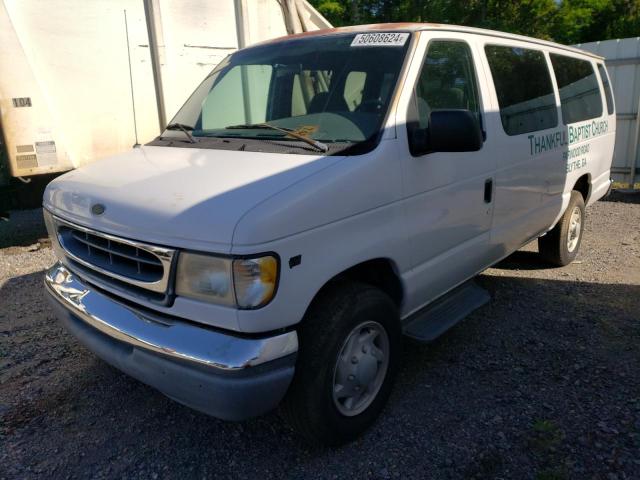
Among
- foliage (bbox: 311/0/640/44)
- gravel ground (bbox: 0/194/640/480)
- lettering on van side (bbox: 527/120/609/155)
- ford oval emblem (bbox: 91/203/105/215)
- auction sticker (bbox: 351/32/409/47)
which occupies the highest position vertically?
foliage (bbox: 311/0/640/44)

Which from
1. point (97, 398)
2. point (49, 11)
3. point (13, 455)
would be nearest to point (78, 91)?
point (49, 11)

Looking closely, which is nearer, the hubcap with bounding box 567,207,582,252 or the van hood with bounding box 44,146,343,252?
the van hood with bounding box 44,146,343,252

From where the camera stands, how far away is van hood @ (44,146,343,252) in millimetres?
2180

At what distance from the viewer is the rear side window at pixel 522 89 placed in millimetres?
3746

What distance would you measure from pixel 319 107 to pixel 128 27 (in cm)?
405

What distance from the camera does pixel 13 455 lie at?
9.24 ft

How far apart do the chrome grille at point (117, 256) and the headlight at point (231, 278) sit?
12 cm

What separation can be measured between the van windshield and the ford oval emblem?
0.79m

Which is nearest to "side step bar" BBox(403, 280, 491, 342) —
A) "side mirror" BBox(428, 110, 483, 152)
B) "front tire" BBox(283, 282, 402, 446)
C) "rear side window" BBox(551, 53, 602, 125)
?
"front tire" BBox(283, 282, 402, 446)

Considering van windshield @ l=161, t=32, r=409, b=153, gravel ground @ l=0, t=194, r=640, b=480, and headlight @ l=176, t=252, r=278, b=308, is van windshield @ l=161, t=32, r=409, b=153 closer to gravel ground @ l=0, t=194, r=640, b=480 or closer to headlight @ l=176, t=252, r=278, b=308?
headlight @ l=176, t=252, r=278, b=308

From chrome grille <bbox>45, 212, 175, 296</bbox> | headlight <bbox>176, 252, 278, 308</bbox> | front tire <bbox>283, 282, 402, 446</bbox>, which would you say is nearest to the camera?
headlight <bbox>176, 252, 278, 308</bbox>

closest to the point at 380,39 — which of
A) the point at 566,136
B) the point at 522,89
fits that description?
the point at 522,89

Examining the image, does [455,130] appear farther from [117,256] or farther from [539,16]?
[539,16]

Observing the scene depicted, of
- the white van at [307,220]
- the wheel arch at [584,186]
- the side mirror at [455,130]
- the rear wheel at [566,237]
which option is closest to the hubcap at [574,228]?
the rear wheel at [566,237]
